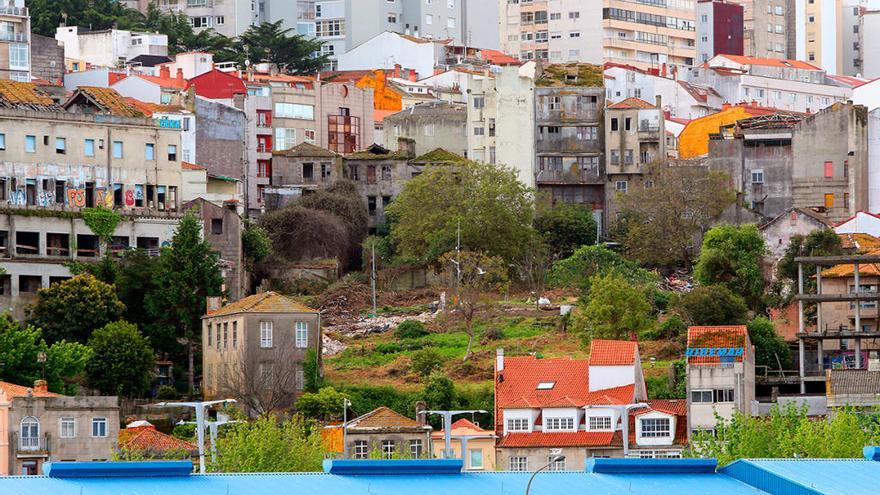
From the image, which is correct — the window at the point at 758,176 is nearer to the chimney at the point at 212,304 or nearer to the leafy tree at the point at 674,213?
the leafy tree at the point at 674,213

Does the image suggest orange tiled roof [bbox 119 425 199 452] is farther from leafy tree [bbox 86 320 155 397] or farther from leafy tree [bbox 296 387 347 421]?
leafy tree [bbox 86 320 155 397]

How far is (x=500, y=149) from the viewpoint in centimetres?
14900

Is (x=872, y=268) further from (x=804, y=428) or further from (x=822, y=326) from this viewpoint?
(x=804, y=428)

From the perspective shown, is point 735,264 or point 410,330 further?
point 735,264

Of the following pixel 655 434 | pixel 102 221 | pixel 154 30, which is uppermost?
pixel 154 30

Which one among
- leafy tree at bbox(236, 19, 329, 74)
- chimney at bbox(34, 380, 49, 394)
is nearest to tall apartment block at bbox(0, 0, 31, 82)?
leafy tree at bbox(236, 19, 329, 74)

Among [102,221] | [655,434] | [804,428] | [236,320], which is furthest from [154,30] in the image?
[804,428]

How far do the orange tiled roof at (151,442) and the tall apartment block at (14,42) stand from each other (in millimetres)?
56730

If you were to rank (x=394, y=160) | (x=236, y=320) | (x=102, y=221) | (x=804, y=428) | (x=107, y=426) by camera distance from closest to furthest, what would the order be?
(x=804, y=428) → (x=107, y=426) → (x=236, y=320) → (x=102, y=221) → (x=394, y=160)

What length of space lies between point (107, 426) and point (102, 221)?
23472 mm

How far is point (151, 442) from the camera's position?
323ft

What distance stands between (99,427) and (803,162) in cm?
5328

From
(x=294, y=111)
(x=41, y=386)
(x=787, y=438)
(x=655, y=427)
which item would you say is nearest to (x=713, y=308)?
(x=655, y=427)

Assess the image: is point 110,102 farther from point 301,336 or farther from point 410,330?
point 301,336
